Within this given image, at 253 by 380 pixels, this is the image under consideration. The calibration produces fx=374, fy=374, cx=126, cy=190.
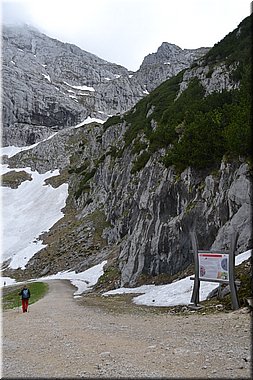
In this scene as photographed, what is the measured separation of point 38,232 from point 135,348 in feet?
188

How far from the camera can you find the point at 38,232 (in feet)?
209

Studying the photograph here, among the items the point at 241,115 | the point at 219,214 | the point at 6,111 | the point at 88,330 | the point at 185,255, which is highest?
the point at 6,111

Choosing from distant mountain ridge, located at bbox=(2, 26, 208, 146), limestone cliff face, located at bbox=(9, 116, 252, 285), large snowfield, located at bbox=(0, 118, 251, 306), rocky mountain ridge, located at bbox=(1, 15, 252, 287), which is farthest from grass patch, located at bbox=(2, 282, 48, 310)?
distant mountain ridge, located at bbox=(2, 26, 208, 146)

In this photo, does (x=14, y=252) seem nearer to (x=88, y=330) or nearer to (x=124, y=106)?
(x=88, y=330)

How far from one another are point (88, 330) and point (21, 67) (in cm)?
19460

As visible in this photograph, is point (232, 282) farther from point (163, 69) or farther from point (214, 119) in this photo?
point (163, 69)

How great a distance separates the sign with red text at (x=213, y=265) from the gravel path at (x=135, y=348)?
1760 millimetres

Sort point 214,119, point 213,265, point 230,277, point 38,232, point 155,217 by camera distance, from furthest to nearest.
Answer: point 38,232 < point 155,217 < point 214,119 < point 213,265 < point 230,277

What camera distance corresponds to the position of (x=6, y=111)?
157 meters

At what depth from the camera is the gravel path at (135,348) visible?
658 cm

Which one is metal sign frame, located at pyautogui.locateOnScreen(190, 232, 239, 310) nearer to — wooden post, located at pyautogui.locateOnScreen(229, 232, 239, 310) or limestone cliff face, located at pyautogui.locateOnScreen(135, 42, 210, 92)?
wooden post, located at pyautogui.locateOnScreen(229, 232, 239, 310)

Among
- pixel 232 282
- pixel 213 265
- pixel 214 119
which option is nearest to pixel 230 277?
pixel 232 282

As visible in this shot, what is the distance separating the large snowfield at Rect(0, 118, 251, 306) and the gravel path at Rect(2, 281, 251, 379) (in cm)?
378

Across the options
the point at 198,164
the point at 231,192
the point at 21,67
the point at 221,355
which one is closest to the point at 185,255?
the point at 231,192
